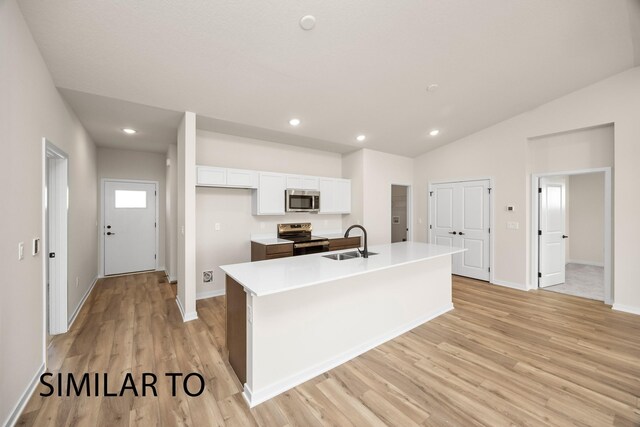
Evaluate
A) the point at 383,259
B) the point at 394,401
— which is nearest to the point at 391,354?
the point at 394,401

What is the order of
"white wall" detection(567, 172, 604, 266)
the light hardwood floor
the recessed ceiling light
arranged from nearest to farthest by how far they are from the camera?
1. the light hardwood floor
2. the recessed ceiling light
3. "white wall" detection(567, 172, 604, 266)

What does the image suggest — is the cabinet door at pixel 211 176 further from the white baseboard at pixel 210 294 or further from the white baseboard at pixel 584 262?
the white baseboard at pixel 584 262

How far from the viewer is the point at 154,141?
477 centimetres

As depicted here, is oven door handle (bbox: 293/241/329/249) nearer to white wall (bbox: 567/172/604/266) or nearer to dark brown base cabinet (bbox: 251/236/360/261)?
dark brown base cabinet (bbox: 251/236/360/261)

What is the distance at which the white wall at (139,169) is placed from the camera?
5.32 m

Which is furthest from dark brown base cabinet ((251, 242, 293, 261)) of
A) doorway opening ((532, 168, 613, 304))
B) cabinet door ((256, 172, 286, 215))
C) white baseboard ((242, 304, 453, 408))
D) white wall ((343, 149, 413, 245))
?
doorway opening ((532, 168, 613, 304))

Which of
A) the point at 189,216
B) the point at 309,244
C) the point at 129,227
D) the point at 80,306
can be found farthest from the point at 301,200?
the point at 129,227

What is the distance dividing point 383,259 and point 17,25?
3.37 meters

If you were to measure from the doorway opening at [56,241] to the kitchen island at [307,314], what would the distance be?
217 cm

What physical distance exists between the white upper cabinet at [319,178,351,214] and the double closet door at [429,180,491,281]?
1.99m

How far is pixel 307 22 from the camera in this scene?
2.29m

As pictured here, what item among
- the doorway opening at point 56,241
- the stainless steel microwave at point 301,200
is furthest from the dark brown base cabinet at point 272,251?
the doorway opening at point 56,241

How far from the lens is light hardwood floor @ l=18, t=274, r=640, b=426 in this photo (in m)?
1.82

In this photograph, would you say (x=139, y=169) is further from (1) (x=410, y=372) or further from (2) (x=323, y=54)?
(1) (x=410, y=372)
